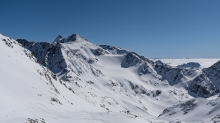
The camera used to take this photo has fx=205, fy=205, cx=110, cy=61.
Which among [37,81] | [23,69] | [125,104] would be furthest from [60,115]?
[125,104]

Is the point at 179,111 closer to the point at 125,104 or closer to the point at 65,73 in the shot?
the point at 125,104

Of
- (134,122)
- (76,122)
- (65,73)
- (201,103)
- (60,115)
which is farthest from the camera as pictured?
(65,73)

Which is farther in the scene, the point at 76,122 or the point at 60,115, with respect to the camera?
the point at 60,115

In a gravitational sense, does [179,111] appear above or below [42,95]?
above

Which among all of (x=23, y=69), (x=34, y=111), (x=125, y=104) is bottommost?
(x=34, y=111)

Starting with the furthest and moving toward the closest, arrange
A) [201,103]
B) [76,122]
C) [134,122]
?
[201,103], [134,122], [76,122]

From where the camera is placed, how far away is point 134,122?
3709cm

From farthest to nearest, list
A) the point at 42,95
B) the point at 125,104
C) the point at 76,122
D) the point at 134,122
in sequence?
the point at 125,104, the point at 42,95, the point at 134,122, the point at 76,122

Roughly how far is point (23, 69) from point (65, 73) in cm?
14532

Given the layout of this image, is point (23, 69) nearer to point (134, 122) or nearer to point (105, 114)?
point (105, 114)

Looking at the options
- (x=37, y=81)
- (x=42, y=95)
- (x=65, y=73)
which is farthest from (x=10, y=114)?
(x=65, y=73)

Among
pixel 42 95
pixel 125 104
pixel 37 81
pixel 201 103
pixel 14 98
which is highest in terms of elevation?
pixel 125 104

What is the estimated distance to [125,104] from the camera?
17162 cm

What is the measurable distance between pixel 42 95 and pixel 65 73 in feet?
514
